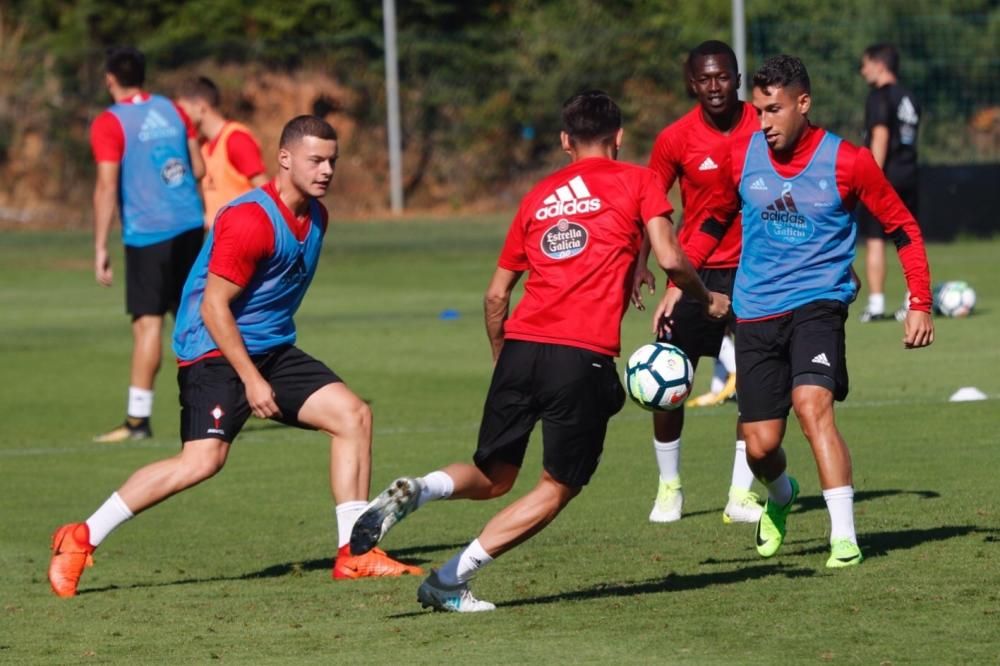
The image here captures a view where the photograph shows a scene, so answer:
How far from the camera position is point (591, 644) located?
20.6ft

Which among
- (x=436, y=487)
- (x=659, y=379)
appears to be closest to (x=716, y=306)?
(x=659, y=379)

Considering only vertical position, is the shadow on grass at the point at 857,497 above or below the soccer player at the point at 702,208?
below

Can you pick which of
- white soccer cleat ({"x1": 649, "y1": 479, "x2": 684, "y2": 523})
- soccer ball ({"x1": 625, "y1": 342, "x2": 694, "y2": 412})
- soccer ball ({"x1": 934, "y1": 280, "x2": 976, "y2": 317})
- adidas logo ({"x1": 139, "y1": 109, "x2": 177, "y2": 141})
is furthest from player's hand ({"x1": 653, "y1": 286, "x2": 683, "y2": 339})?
soccer ball ({"x1": 934, "y1": 280, "x2": 976, "y2": 317})

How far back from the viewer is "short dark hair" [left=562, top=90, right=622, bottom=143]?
6926mm

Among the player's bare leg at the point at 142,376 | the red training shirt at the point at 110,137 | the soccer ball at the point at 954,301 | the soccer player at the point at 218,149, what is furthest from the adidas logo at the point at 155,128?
the soccer ball at the point at 954,301

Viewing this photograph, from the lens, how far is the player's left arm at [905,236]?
7445mm

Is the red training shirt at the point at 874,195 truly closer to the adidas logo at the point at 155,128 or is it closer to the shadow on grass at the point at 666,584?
the shadow on grass at the point at 666,584

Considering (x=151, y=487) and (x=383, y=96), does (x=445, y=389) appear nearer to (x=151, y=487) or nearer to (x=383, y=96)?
(x=151, y=487)

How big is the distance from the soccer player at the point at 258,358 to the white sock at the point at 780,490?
5.04ft

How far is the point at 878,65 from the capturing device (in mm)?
16906

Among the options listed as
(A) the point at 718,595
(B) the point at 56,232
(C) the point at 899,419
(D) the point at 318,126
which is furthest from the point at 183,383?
(B) the point at 56,232

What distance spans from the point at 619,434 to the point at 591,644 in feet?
18.8

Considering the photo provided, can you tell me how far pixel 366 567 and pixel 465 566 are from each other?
118cm

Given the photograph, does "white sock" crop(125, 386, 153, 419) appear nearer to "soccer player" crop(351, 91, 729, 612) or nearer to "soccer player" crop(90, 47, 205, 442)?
"soccer player" crop(90, 47, 205, 442)
